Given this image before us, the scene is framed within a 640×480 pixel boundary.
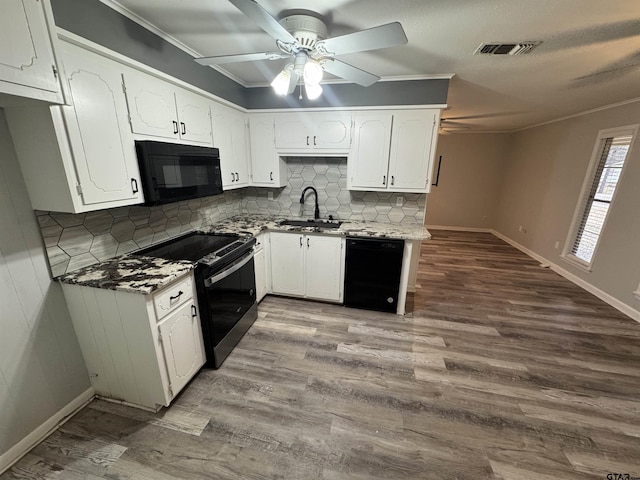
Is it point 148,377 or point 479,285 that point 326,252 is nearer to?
point 148,377

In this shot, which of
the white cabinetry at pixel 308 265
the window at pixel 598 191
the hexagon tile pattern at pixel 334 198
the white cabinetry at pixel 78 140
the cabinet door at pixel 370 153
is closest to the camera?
the white cabinetry at pixel 78 140

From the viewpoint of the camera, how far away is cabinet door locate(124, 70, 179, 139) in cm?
165

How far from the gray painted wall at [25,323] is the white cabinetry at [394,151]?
2540 millimetres

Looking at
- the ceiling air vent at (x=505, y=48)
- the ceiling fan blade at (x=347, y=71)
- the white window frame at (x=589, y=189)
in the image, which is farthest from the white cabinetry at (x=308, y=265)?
the white window frame at (x=589, y=189)

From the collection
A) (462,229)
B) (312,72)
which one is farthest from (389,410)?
(462,229)

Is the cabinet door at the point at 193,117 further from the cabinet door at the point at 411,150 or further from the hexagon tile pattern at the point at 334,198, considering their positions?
the cabinet door at the point at 411,150

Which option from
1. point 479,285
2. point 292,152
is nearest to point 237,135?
point 292,152

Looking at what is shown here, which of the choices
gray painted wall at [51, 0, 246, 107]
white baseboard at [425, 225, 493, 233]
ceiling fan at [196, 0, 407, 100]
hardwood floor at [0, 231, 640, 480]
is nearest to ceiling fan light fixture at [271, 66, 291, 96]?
ceiling fan at [196, 0, 407, 100]

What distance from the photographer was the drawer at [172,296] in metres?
1.52

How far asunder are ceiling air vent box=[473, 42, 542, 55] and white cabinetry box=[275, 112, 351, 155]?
1.25 m

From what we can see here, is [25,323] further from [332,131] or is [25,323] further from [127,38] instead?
[332,131]

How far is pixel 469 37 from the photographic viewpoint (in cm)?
175

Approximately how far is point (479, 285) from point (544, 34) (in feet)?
9.63

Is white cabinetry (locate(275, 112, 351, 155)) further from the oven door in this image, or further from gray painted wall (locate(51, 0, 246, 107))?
the oven door
